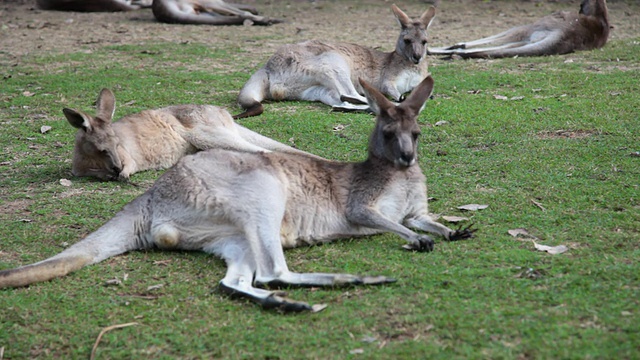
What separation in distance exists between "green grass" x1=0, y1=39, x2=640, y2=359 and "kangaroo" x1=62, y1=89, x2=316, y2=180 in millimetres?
148

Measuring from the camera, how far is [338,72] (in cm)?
775

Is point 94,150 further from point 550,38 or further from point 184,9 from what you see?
point 184,9

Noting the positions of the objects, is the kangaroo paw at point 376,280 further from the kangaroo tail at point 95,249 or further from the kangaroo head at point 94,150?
the kangaroo head at point 94,150

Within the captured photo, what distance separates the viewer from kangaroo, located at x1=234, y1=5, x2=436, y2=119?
298 inches

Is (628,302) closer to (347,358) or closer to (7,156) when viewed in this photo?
(347,358)

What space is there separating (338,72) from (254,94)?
88cm

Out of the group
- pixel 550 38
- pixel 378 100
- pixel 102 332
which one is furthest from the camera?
pixel 550 38

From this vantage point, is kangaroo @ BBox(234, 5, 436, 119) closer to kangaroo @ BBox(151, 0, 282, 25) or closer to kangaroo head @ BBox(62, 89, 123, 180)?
kangaroo head @ BBox(62, 89, 123, 180)

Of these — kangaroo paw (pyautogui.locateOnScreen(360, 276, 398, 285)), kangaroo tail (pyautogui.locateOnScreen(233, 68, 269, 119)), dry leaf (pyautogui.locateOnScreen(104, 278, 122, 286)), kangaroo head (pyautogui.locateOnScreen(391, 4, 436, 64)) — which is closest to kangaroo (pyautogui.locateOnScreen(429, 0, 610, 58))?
kangaroo head (pyautogui.locateOnScreen(391, 4, 436, 64))

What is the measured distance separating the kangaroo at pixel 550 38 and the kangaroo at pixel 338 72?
4.19ft

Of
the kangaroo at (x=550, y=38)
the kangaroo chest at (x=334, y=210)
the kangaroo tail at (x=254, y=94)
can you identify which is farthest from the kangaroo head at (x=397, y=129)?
the kangaroo at (x=550, y=38)

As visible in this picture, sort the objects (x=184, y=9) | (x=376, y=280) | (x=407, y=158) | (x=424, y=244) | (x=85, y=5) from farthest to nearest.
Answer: (x=85, y=5) → (x=184, y=9) → (x=407, y=158) → (x=424, y=244) → (x=376, y=280)

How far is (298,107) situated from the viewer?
24.6 feet

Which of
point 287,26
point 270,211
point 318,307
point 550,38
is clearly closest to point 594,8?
point 550,38
